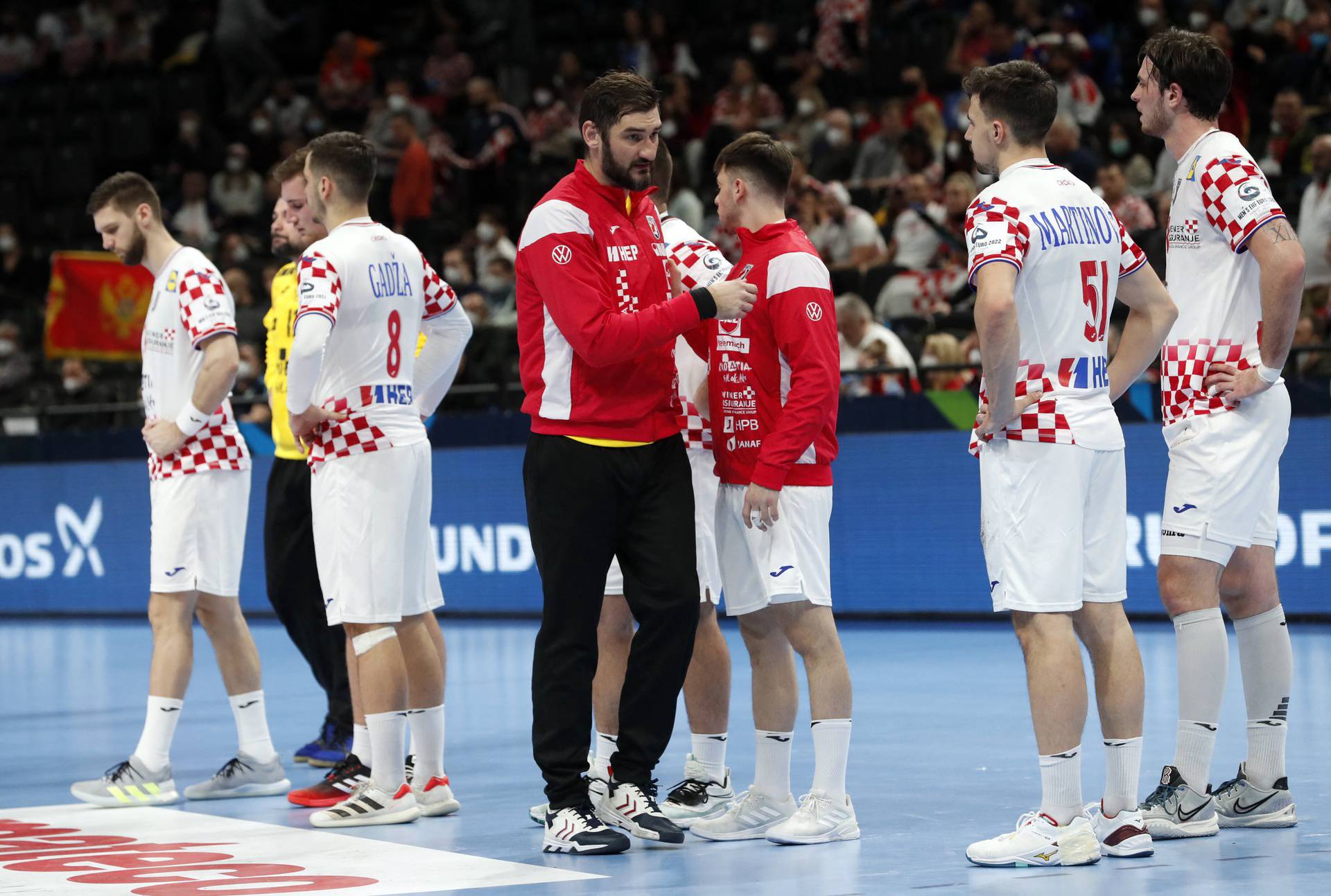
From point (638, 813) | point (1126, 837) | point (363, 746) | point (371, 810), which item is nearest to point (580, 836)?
point (638, 813)

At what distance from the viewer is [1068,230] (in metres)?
5.21

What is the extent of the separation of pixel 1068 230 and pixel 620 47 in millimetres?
Result: 15145

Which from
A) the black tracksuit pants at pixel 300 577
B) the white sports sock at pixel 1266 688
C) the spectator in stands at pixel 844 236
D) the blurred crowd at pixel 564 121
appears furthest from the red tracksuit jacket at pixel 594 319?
the spectator in stands at pixel 844 236

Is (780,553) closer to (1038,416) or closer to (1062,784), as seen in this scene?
(1038,416)

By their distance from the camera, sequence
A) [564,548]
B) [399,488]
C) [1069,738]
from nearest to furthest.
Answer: [1069,738] → [564,548] → [399,488]

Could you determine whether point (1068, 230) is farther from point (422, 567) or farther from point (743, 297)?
point (422, 567)

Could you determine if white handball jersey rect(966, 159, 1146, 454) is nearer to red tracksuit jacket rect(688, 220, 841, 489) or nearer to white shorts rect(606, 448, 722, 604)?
red tracksuit jacket rect(688, 220, 841, 489)

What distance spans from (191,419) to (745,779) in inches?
101

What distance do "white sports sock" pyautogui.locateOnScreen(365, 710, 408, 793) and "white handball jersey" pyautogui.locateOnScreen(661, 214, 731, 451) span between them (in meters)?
1.40

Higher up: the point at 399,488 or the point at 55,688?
the point at 399,488

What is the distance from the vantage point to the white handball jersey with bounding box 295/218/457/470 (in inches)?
247

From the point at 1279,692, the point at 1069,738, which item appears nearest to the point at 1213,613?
the point at 1279,692

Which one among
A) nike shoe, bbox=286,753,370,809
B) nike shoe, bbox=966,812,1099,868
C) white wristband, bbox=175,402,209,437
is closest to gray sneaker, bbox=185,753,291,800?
nike shoe, bbox=286,753,370,809

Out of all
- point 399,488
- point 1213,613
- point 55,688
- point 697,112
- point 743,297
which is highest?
point 697,112
